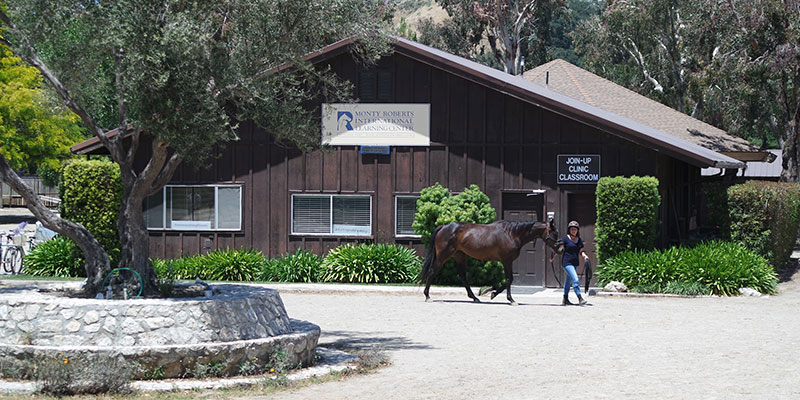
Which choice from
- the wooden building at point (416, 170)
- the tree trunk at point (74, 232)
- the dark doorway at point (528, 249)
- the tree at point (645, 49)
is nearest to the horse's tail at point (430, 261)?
the wooden building at point (416, 170)

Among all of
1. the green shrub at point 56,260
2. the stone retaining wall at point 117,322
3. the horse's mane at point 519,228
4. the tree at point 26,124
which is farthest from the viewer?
the tree at point 26,124

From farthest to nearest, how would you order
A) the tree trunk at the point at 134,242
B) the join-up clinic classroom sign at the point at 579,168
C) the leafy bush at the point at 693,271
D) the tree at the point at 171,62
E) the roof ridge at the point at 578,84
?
the roof ridge at the point at 578,84, the join-up clinic classroom sign at the point at 579,168, the leafy bush at the point at 693,271, the tree trunk at the point at 134,242, the tree at the point at 171,62

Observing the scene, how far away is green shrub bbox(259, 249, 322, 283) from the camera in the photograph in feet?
75.2

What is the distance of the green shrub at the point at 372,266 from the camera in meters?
22.5

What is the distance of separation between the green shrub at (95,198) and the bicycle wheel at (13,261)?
2.34 m

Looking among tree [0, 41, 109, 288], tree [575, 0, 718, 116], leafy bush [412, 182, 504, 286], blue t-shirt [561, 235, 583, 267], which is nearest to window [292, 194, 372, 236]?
leafy bush [412, 182, 504, 286]

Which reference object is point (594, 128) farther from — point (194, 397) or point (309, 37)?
point (194, 397)

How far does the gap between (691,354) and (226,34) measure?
7.30 metres

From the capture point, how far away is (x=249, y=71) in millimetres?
11844

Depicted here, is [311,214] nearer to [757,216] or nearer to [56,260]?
[56,260]

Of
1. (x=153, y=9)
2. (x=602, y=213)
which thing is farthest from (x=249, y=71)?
(x=602, y=213)

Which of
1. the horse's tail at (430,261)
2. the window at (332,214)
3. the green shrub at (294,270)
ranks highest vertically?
the window at (332,214)

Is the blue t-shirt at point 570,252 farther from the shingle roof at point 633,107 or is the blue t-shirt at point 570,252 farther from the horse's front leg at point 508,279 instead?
the shingle roof at point 633,107

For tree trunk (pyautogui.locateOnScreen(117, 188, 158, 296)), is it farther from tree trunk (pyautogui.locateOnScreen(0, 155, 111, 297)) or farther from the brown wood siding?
the brown wood siding
